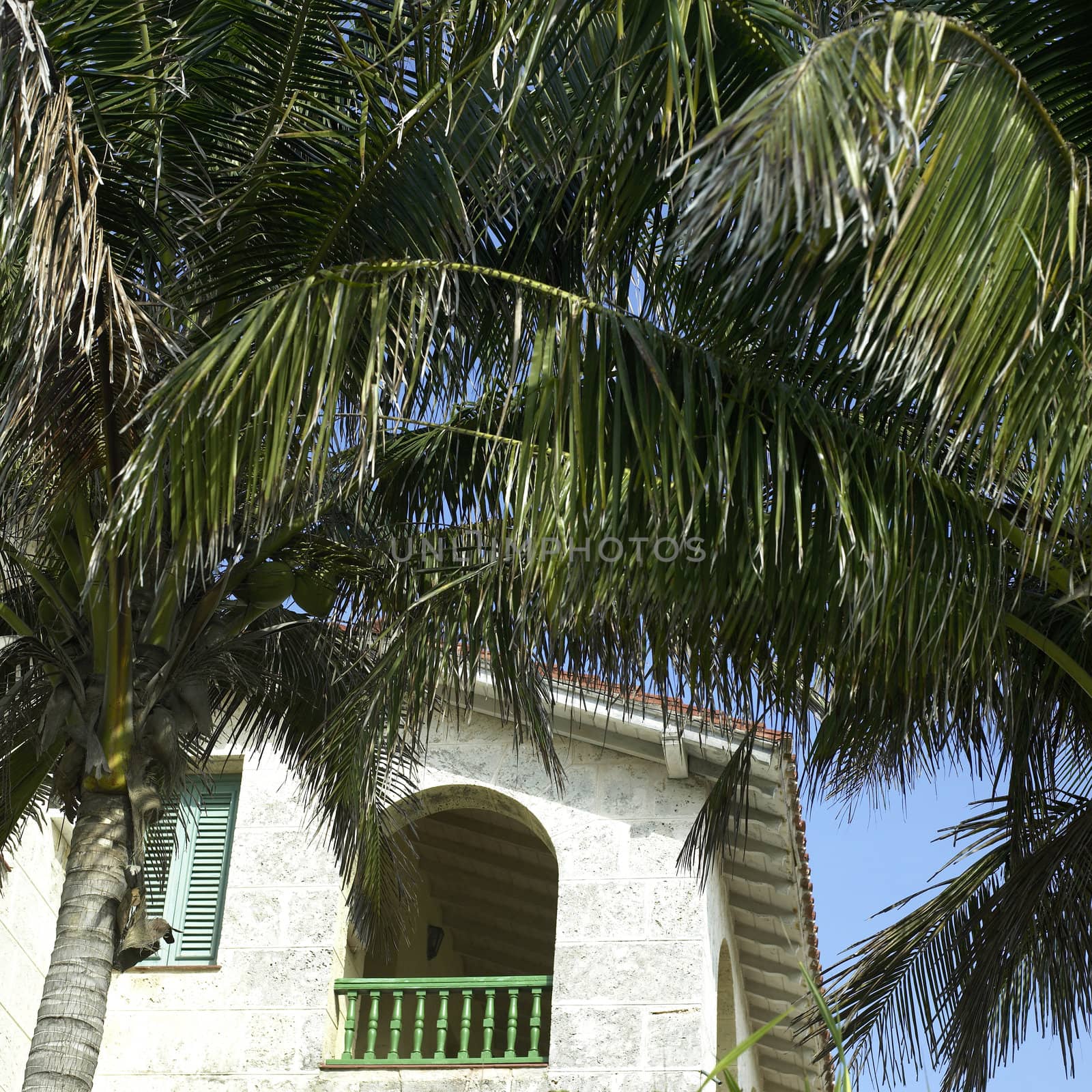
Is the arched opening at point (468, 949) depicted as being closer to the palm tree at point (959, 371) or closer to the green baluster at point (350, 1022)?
the green baluster at point (350, 1022)

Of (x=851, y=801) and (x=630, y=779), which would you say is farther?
(x=630, y=779)

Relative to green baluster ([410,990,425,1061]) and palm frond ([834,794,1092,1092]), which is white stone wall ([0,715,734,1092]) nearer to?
green baluster ([410,990,425,1061])

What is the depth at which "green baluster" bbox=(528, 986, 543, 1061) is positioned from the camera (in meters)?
11.5

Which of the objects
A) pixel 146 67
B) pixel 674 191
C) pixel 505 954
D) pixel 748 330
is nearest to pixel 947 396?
pixel 748 330

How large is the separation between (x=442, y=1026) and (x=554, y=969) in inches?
41.0

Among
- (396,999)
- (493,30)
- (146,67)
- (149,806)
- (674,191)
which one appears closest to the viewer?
(493,30)

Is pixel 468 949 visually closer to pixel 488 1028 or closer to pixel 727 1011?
pixel 727 1011

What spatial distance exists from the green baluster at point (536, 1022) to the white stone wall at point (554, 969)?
208 mm

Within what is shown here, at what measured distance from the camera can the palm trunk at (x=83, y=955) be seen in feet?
20.9

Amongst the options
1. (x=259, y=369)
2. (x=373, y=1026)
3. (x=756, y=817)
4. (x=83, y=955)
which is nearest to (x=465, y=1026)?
(x=373, y=1026)

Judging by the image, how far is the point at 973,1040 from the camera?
7.55 m

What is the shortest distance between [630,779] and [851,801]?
171 inches

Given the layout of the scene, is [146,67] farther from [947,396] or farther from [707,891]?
[707,891]

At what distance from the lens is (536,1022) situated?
11680mm
